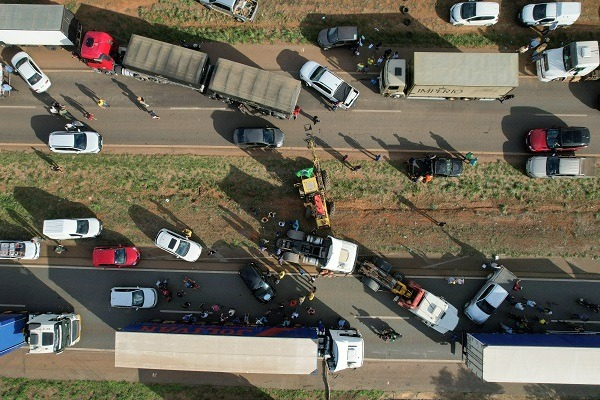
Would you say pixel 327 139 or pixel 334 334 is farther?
pixel 327 139

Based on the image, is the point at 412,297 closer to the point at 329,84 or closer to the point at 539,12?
the point at 329,84

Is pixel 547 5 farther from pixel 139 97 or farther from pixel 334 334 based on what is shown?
pixel 139 97

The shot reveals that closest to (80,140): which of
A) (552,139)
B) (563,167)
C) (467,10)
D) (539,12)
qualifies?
(467,10)

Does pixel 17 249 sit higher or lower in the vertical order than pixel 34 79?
lower

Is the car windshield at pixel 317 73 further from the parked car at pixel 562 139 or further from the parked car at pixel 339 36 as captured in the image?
the parked car at pixel 562 139

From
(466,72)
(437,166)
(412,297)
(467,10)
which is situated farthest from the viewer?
(467,10)

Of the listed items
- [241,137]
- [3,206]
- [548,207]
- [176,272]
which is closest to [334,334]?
[176,272]
